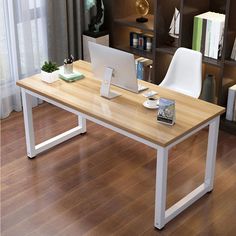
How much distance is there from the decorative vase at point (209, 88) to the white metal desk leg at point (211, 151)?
1.16 m

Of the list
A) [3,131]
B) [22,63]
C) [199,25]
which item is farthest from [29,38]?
[199,25]

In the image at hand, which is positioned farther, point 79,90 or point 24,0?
point 24,0

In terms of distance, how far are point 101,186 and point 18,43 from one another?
182cm

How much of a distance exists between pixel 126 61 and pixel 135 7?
7.08ft

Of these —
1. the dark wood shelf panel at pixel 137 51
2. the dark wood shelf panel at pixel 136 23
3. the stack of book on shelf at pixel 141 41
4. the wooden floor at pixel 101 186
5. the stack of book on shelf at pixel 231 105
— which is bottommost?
the wooden floor at pixel 101 186

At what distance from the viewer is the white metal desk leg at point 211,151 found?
144 inches

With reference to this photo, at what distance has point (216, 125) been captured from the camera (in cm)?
366

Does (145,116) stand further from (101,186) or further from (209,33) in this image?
(209,33)

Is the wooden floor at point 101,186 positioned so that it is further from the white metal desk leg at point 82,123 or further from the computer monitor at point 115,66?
the computer monitor at point 115,66

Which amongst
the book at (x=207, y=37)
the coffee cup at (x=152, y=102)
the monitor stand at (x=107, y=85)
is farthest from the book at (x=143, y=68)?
the coffee cup at (x=152, y=102)

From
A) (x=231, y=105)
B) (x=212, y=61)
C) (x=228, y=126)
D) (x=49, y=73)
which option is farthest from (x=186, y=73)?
(x=49, y=73)

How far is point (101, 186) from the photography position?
13.1 feet

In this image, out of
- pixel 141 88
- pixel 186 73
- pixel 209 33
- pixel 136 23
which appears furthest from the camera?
pixel 136 23

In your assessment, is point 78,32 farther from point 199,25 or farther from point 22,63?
point 199,25
